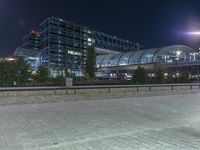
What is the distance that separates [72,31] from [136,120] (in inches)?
4517

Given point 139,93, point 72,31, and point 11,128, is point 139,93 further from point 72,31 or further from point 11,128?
point 72,31

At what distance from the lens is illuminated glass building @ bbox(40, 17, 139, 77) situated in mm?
105062

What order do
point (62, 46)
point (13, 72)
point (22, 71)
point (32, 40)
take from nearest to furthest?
point (13, 72) < point (22, 71) < point (62, 46) < point (32, 40)

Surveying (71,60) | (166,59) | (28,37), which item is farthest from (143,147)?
(28,37)

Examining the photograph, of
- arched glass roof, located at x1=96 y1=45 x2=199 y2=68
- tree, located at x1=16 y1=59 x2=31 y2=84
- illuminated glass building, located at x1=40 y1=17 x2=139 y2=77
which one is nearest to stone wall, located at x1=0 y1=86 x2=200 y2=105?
tree, located at x1=16 y1=59 x2=31 y2=84

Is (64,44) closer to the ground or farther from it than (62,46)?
farther from it

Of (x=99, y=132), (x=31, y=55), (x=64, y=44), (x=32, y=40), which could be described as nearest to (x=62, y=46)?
(x=64, y=44)

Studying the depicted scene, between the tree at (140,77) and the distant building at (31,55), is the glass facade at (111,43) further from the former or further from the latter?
the tree at (140,77)

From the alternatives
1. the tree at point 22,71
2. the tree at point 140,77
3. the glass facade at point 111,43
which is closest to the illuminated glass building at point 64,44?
the glass facade at point 111,43

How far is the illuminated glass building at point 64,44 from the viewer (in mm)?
105062

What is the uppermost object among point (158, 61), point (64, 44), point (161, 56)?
point (64, 44)

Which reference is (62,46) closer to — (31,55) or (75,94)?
(31,55)

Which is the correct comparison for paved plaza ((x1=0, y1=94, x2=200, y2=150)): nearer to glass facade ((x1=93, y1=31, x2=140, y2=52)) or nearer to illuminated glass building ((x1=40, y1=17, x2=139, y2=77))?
illuminated glass building ((x1=40, y1=17, x2=139, y2=77))

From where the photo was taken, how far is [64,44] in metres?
113
